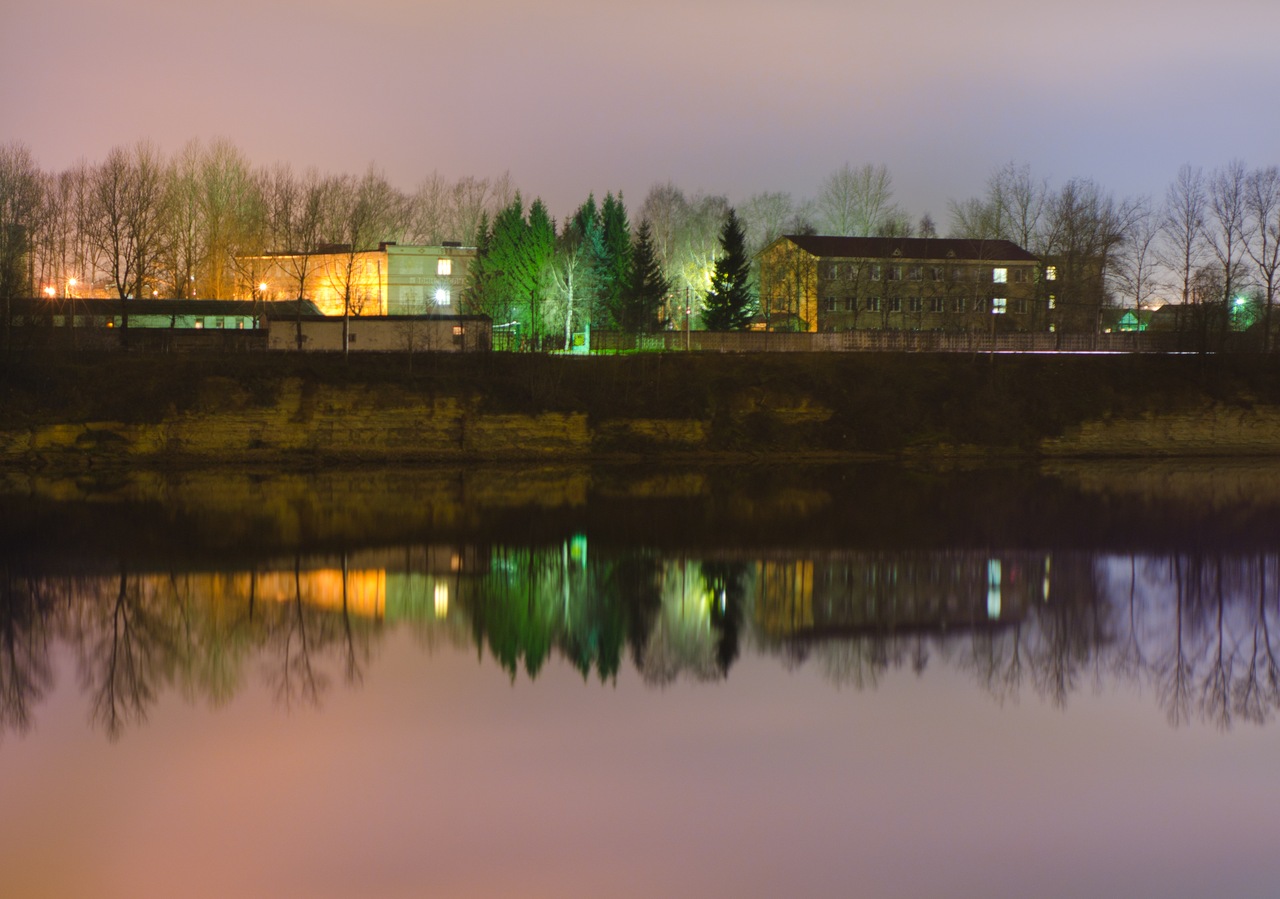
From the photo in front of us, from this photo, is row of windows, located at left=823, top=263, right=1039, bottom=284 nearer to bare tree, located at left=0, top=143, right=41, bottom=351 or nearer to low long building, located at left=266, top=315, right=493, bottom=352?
low long building, located at left=266, top=315, right=493, bottom=352

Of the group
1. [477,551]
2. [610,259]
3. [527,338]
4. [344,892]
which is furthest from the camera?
[610,259]

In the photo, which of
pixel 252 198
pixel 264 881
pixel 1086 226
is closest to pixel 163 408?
pixel 252 198

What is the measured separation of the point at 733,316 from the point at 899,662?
53.7 metres

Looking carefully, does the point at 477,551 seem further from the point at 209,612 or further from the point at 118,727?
the point at 118,727

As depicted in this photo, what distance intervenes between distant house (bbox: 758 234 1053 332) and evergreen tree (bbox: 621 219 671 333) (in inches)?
310

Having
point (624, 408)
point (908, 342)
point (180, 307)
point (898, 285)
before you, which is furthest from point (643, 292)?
point (180, 307)

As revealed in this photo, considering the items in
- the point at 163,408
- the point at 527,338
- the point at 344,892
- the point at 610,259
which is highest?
the point at 610,259

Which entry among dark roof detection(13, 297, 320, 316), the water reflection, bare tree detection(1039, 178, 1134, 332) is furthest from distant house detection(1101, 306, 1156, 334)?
the water reflection

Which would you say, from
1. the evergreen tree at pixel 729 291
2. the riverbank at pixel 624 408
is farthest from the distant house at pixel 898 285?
the riverbank at pixel 624 408

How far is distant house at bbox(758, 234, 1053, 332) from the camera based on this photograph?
8250cm

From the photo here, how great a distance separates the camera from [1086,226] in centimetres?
8606

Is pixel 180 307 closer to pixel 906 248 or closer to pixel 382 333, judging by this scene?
pixel 382 333

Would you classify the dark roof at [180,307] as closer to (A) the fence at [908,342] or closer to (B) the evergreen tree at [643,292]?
(A) the fence at [908,342]

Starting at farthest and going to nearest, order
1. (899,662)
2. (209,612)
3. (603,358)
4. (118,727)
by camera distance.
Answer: (603,358)
(209,612)
(899,662)
(118,727)
